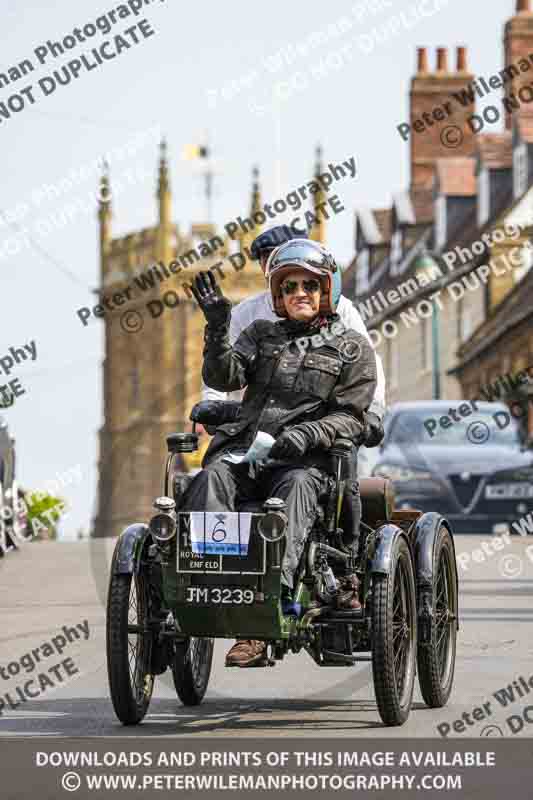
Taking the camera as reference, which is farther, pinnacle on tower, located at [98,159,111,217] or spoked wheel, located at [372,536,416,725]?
pinnacle on tower, located at [98,159,111,217]

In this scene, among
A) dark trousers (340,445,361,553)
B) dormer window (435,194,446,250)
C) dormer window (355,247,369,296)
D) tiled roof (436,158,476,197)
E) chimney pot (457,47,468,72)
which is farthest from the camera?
dormer window (355,247,369,296)

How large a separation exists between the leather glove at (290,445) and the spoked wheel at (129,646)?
0.69m

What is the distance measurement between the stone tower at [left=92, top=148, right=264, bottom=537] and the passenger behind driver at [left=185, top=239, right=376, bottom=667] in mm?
115857

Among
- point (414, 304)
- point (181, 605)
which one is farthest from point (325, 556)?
point (414, 304)

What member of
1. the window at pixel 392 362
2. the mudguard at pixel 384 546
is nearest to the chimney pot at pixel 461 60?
the window at pixel 392 362

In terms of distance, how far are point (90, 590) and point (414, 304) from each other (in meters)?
51.9

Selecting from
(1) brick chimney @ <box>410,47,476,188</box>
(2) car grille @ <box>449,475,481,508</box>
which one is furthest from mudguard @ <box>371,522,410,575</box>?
(1) brick chimney @ <box>410,47,476,188</box>

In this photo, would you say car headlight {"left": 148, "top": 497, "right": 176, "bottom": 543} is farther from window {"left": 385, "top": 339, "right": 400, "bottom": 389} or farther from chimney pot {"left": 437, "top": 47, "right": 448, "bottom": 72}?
Answer: chimney pot {"left": 437, "top": 47, "right": 448, "bottom": 72}

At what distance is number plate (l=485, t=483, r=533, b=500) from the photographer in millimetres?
25531

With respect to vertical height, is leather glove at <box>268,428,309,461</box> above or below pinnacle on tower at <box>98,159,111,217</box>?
below

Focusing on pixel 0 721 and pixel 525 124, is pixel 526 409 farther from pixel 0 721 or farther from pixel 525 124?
pixel 0 721

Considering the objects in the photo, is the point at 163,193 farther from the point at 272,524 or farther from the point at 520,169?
the point at 272,524

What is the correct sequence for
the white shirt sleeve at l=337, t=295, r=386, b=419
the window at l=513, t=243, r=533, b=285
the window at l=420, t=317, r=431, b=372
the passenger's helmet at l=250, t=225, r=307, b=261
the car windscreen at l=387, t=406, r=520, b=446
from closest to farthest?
the white shirt sleeve at l=337, t=295, r=386, b=419 → the passenger's helmet at l=250, t=225, r=307, b=261 → the car windscreen at l=387, t=406, r=520, b=446 → the window at l=513, t=243, r=533, b=285 → the window at l=420, t=317, r=431, b=372

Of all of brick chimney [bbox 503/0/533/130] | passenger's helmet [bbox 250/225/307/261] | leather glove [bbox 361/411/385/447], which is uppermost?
brick chimney [bbox 503/0/533/130]
